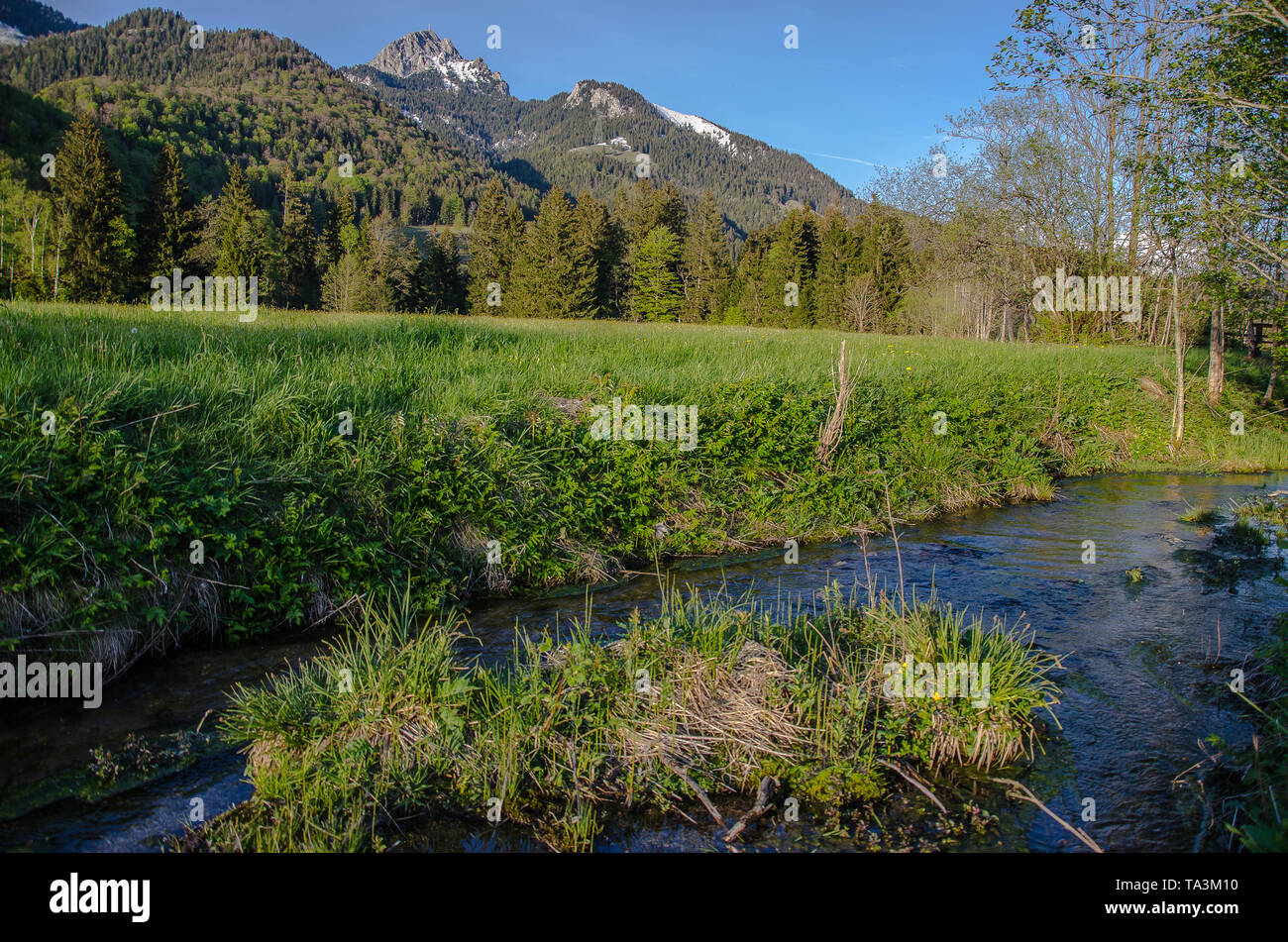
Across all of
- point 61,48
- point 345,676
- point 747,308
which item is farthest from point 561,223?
point 61,48

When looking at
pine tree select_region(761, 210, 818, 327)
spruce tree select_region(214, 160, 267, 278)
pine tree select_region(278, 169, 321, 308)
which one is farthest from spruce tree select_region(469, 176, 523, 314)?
pine tree select_region(761, 210, 818, 327)

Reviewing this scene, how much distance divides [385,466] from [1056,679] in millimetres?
5891

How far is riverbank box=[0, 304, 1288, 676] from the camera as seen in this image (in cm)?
529

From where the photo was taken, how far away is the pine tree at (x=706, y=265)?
63094mm

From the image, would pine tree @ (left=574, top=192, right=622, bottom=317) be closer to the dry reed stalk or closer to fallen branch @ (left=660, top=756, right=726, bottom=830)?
the dry reed stalk

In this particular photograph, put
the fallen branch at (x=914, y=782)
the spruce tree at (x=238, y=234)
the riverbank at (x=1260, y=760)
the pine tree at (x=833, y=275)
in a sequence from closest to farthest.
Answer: the riverbank at (x=1260, y=760) < the fallen branch at (x=914, y=782) < the spruce tree at (x=238, y=234) < the pine tree at (x=833, y=275)

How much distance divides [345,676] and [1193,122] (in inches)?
553

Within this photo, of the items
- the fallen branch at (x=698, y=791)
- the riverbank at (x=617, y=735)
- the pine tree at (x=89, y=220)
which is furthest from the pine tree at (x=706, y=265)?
the fallen branch at (x=698, y=791)

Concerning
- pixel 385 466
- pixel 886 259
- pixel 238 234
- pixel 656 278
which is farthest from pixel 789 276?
pixel 385 466

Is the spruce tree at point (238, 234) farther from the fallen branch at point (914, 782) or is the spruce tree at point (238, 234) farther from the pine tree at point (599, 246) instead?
the fallen branch at point (914, 782)

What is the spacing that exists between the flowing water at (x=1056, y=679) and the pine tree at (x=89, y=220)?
49562 mm

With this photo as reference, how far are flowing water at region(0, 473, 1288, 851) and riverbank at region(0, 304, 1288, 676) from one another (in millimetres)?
471

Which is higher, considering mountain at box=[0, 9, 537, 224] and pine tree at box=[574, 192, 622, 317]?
mountain at box=[0, 9, 537, 224]

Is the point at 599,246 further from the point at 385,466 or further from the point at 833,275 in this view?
the point at 385,466
